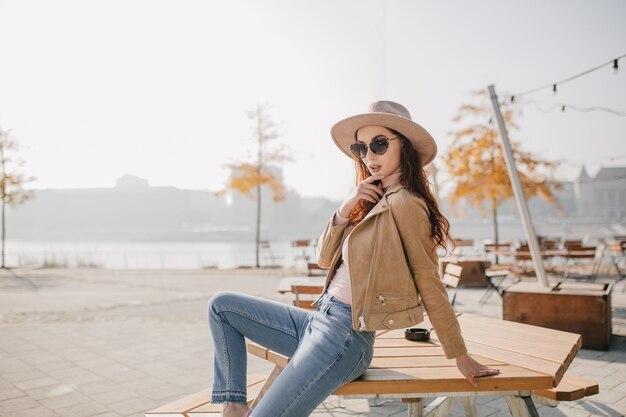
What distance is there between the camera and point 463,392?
1.75 m

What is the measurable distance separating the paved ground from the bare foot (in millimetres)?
1610

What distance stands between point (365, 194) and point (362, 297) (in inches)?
16.5

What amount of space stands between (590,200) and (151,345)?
67.8 m

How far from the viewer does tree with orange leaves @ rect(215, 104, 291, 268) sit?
784 inches

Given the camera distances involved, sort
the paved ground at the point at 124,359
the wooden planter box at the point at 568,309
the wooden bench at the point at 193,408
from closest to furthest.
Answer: the wooden bench at the point at 193,408, the paved ground at the point at 124,359, the wooden planter box at the point at 568,309

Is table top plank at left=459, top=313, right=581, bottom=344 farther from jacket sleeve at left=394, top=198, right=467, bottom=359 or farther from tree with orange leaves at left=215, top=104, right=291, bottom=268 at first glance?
tree with orange leaves at left=215, top=104, right=291, bottom=268

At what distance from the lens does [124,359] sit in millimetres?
4902

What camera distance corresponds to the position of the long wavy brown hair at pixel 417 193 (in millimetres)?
1870

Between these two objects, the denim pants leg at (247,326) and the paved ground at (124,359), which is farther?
the paved ground at (124,359)

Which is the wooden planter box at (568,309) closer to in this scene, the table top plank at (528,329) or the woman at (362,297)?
the table top plank at (528,329)

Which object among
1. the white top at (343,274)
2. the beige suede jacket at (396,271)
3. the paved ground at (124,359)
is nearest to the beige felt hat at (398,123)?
the white top at (343,274)

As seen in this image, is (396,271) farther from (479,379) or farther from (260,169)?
(260,169)

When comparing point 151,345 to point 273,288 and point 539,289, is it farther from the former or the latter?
point 273,288

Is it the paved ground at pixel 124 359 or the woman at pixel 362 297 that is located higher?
the woman at pixel 362 297
